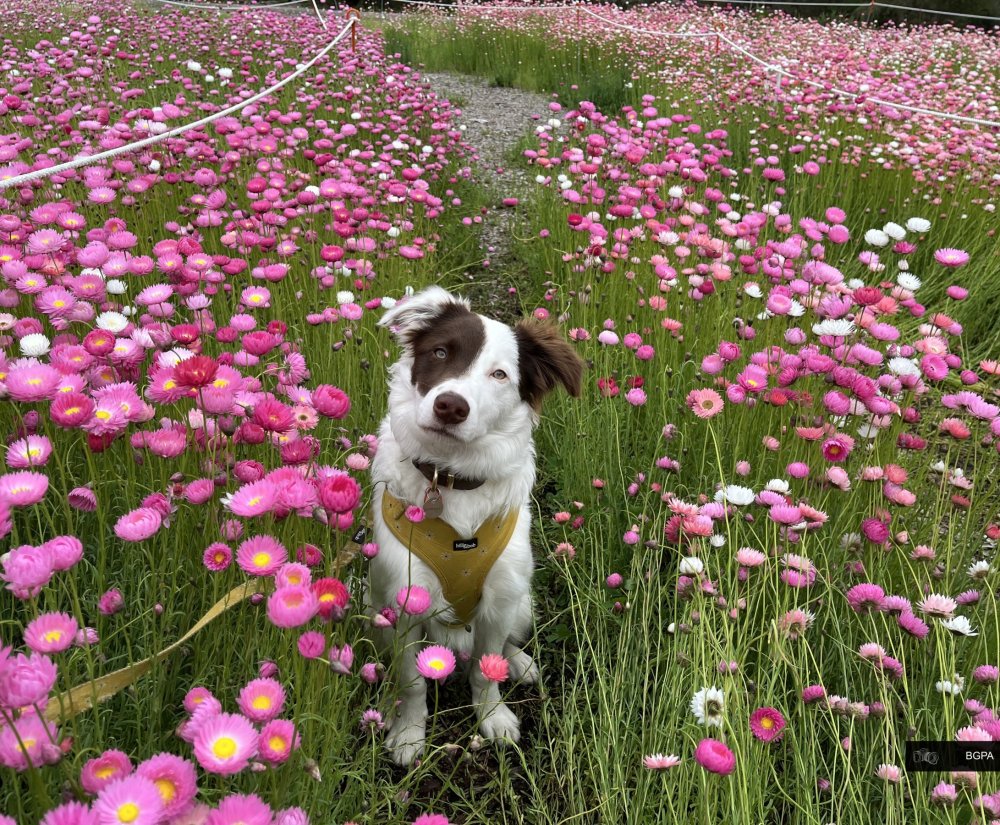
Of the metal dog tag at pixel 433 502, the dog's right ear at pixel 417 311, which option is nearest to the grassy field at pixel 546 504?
the metal dog tag at pixel 433 502

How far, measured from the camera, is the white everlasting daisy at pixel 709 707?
4.25 feet

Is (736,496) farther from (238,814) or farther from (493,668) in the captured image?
(238,814)

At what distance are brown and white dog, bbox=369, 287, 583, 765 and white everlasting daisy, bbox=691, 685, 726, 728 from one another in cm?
68

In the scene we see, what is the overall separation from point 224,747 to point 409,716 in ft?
4.32

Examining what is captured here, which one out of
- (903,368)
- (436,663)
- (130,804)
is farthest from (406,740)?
(903,368)

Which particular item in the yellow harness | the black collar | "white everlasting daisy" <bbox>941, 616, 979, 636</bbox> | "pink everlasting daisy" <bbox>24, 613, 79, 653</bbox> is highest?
"pink everlasting daisy" <bbox>24, 613, 79, 653</bbox>

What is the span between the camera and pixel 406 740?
2.00 m

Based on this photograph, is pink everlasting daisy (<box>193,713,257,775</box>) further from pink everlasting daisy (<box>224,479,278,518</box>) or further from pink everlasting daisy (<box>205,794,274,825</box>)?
pink everlasting daisy (<box>224,479,278,518</box>)

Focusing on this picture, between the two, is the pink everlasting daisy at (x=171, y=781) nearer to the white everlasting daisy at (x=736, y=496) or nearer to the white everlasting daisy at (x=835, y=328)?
the white everlasting daisy at (x=736, y=496)

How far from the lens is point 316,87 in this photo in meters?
5.70

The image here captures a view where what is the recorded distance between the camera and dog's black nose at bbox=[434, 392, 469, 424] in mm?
1778

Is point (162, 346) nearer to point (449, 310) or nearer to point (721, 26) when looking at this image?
point (449, 310)

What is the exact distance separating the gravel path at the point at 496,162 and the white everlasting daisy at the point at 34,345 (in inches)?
125

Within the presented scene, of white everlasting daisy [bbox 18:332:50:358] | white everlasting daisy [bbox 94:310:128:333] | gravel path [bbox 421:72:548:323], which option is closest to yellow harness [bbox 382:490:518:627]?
white everlasting daisy [bbox 94:310:128:333]
